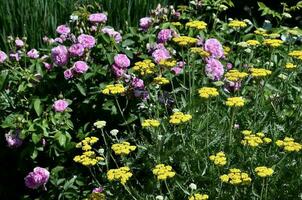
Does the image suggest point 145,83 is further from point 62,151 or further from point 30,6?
point 30,6

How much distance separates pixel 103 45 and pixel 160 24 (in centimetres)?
39

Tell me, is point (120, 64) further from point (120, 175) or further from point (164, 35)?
point (120, 175)

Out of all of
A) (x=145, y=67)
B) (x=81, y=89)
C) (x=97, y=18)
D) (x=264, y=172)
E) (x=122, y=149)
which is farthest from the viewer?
(x=97, y=18)

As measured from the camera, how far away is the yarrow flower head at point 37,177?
305cm

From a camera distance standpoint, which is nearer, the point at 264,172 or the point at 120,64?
the point at 264,172

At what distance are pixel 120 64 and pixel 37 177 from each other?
65 centimetres

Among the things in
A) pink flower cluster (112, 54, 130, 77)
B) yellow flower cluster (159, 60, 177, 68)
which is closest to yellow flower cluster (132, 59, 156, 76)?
yellow flower cluster (159, 60, 177, 68)

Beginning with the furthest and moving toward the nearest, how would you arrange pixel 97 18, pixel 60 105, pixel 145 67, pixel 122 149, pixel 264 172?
pixel 97 18 → pixel 60 105 → pixel 145 67 → pixel 122 149 → pixel 264 172

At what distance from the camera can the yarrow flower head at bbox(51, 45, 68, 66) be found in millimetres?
3115

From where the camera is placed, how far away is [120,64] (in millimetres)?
3125

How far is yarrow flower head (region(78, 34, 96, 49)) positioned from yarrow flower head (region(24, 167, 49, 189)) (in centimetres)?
62

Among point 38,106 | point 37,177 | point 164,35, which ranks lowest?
point 37,177

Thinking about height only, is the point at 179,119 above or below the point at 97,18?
below

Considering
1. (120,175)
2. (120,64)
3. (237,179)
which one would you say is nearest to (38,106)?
(120,64)
